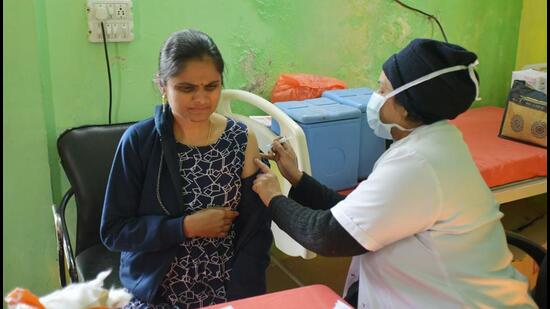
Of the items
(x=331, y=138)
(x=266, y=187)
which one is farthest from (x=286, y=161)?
(x=331, y=138)

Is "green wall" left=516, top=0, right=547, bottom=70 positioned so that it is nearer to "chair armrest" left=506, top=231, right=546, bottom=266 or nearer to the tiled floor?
the tiled floor

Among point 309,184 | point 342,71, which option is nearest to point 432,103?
point 309,184

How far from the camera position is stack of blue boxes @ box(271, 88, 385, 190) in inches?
88.1

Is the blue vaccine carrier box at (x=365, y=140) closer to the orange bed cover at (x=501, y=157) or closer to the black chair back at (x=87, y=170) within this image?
the orange bed cover at (x=501, y=157)

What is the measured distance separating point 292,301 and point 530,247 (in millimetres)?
931

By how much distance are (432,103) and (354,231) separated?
40 cm

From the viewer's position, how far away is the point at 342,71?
2982 millimetres

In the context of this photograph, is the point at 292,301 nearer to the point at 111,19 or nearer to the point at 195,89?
the point at 195,89

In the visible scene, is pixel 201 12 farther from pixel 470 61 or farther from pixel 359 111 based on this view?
pixel 470 61

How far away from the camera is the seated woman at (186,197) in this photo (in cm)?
151

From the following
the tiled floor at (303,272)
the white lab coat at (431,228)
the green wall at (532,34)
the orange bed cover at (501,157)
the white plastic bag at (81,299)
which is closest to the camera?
the white plastic bag at (81,299)

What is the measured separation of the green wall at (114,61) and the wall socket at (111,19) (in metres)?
0.03

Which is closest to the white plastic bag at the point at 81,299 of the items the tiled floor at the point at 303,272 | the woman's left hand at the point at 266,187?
the woman's left hand at the point at 266,187

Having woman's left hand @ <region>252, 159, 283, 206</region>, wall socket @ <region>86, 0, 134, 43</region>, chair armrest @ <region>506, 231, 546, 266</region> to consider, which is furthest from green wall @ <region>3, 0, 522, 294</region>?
chair armrest @ <region>506, 231, 546, 266</region>
